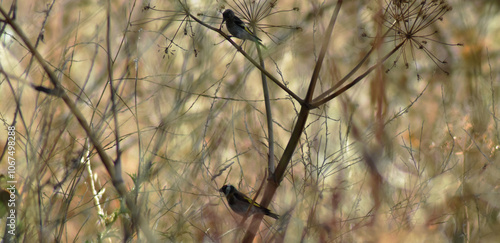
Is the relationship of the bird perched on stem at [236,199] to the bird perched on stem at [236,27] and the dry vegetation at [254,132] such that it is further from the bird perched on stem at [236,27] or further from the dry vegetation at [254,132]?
the bird perched on stem at [236,27]

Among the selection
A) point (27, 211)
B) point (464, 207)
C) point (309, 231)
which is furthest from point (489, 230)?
point (27, 211)

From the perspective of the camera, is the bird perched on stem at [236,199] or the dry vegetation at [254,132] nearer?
the dry vegetation at [254,132]

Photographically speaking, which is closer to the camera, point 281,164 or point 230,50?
point 281,164

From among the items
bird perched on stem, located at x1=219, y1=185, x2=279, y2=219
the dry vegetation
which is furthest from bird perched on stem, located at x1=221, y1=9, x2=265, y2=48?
bird perched on stem, located at x1=219, y1=185, x2=279, y2=219

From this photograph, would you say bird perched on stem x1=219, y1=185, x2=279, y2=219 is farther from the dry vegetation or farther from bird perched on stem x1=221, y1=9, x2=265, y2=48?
bird perched on stem x1=221, y1=9, x2=265, y2=48

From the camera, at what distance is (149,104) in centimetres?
472

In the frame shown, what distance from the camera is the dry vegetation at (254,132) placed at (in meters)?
2.20

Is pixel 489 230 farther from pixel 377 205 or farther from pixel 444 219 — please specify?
pixel 377 205

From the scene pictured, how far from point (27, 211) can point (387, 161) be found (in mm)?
1988

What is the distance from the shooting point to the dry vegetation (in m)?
2.20

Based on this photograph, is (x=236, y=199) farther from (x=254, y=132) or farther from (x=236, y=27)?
(x=236, y=27)

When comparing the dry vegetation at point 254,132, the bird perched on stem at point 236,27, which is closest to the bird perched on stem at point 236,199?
the dry vegetation at point 254,132

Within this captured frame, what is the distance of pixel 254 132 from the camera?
3.73 meters

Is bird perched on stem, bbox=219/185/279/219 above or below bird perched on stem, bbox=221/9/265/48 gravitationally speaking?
below
